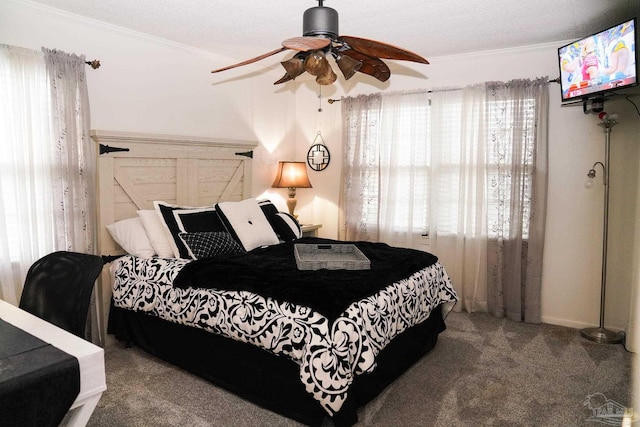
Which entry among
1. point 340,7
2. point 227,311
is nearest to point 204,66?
point 340,7

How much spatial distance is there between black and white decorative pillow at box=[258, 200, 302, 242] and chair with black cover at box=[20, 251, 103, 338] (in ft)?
6.89

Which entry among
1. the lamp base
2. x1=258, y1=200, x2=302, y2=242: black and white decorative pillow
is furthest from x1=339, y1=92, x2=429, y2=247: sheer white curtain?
the lamp base

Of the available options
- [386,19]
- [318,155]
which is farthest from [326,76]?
[318,155]

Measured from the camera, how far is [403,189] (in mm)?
4703

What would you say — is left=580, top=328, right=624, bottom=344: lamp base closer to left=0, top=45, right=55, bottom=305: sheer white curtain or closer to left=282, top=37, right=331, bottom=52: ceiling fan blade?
left=282, top=37, right=331, bottom=52: ceiling fan blade

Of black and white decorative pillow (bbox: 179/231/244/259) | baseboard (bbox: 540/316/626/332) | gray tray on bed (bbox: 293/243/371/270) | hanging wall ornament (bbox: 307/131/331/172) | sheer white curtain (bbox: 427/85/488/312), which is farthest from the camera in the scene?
hanging wall ornament (bbox: 307/131/331/172)

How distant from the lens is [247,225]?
12.4ft

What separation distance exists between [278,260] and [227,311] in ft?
2.11

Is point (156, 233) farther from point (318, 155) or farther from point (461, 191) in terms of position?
point (461, 191)

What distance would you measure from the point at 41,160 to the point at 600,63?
3956 millimetres

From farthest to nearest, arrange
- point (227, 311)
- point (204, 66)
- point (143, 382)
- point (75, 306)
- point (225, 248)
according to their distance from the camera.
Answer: point (204, 66)
point (225, 248)
point (143, 382)
point (227, 311)
point (75, 306)

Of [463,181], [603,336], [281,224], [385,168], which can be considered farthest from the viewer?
[385,168]

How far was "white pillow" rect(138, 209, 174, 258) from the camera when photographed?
340 cm

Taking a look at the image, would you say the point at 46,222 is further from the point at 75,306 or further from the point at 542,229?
the point at 542,229
